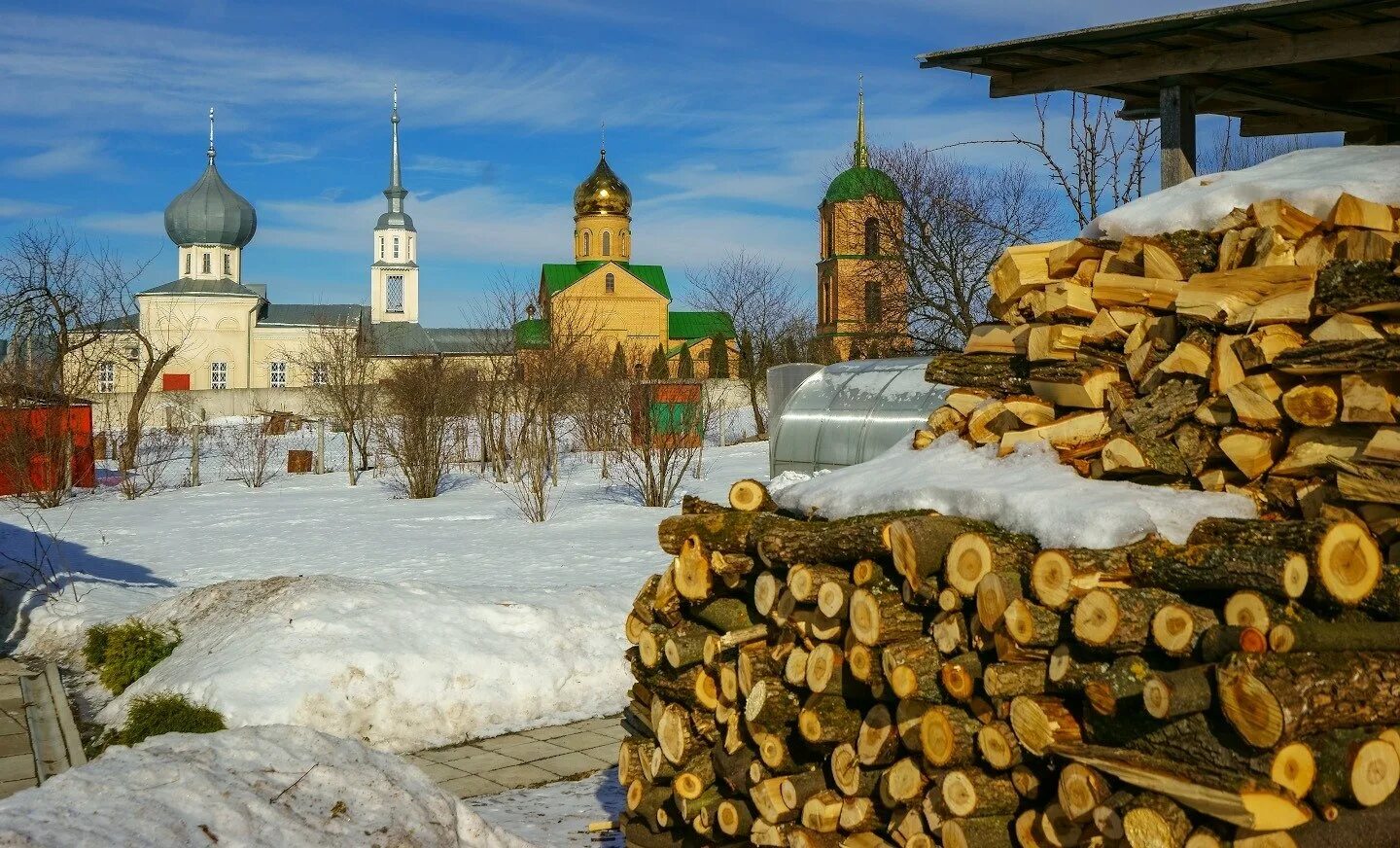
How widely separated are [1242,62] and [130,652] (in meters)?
7.04

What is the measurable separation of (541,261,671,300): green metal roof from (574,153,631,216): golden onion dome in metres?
2.83

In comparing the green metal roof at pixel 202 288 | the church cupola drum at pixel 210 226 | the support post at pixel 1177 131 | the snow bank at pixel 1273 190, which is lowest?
the snow bank at pixel 1273 190

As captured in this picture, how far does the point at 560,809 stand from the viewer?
546 centimetres

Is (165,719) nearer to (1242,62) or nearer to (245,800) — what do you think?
(245,800)

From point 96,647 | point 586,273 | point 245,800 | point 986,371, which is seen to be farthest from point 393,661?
point 586,273

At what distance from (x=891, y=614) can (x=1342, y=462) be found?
1342 millimetres

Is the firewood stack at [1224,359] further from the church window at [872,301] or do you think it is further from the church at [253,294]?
the church at [253,294]

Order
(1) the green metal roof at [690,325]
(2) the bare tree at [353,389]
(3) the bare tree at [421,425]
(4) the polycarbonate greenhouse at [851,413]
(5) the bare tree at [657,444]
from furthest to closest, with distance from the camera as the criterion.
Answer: (1) the green metal roof at [690,325] < (2) the bare tree at [353,389] < (3) the bare tree at [421,425] < (5) the bare tree at [657,444] < (4) the polycarbonate greenhouse at [851,413]

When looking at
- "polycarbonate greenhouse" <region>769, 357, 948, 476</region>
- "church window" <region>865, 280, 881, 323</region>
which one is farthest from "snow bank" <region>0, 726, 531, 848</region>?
"church window" <region>865, 280, 881, 323</region>

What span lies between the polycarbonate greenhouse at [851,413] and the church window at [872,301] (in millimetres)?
15033

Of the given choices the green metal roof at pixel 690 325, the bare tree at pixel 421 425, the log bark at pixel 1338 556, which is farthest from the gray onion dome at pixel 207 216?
the log bark at pixel 1338 556

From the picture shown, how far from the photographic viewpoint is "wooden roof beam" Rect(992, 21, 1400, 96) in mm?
5465

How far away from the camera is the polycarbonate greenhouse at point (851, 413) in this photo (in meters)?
11.0

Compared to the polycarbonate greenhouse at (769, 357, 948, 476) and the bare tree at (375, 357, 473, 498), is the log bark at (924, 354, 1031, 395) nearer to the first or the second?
the polycarbonate greenhouse at (769, 357, 948, 476)
